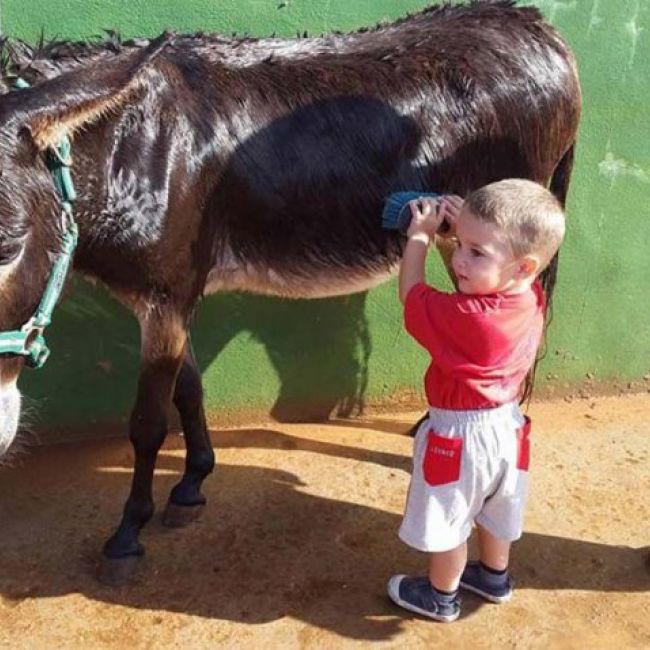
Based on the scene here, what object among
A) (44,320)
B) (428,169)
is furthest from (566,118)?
(44,320)

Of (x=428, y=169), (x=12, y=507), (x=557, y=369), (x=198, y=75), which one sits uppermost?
(x=198, y=75)

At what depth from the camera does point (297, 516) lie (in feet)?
10.5

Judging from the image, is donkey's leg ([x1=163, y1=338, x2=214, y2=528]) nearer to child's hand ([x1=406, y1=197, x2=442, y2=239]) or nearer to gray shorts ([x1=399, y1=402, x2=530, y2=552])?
gray shorts ([x1=399, y1=402, x2=530, y2=552])

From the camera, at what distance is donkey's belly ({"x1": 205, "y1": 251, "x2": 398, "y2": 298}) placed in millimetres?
3004

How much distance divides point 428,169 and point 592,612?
4.64 feet

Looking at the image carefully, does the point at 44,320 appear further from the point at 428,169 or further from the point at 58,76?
the point at 428,169

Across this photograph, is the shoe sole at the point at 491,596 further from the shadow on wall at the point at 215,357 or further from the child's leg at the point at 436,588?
the shadow on wall at the point at 215,357

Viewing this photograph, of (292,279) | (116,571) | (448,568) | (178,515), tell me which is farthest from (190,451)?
(448,568)

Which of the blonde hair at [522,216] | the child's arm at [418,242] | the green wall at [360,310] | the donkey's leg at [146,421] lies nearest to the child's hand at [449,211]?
the child's arm at [418,242]

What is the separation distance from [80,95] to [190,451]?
4.47ft

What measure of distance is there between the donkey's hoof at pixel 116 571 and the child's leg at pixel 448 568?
903 millimetres

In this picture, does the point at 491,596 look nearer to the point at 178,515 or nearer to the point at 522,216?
the point at 178,515

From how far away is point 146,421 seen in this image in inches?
112

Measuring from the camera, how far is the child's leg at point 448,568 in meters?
2.56
